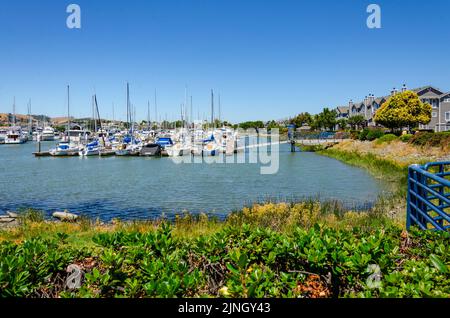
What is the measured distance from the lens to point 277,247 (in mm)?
4516

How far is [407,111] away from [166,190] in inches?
1967

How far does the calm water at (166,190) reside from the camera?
1944 centimetres

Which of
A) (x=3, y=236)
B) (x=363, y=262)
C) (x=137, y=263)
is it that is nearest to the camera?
(x=363, y=262)

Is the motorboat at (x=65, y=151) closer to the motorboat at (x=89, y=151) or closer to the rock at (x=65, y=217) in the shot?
the motorboat at (x=89, y=151)

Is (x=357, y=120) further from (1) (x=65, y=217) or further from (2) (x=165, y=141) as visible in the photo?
(1) (x=65, y=217)

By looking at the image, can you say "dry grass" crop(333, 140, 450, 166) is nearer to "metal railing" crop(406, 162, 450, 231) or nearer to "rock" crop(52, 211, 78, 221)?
"metal railing" crop(406, 162, 450, 231)

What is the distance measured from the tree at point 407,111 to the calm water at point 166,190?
31.7 m

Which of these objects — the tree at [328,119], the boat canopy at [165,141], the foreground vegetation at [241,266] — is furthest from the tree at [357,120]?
the foreground vegetation at [241,266]

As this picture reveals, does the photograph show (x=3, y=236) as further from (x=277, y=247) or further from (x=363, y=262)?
(x=363, y=262)

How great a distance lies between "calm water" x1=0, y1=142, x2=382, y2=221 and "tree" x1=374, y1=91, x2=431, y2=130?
31.7 m

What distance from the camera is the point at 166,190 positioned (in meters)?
25.4
